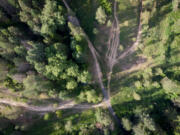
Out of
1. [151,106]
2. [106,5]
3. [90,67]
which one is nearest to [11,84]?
[90,67]

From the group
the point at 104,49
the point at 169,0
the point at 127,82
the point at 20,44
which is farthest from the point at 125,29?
the point at 20,44

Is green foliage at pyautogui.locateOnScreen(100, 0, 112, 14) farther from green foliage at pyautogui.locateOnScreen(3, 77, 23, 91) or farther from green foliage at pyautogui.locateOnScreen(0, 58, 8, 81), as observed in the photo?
green foliage at pyautogui.locateOnScreen(3, 77, 23, 91)

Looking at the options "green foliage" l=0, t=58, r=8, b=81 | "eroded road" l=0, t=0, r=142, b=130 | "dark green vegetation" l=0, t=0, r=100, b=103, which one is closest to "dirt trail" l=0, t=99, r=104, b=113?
"eroded road" l=0, t=0, r=142, b=130

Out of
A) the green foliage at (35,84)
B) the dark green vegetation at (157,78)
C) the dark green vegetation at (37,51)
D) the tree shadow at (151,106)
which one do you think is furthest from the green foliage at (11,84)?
the tree shadow at (151,106)

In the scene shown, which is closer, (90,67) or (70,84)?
(70,84)

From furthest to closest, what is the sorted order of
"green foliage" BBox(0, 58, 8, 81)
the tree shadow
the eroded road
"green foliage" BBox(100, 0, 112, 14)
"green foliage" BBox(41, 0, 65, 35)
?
the eroded road → the tree shadow → "green foliage" BBox(100, 0, 112, 14) → "green foliage" BBox(41, 0, 65, 35) → "green foliage" BBox(0, 58, 8, 81)

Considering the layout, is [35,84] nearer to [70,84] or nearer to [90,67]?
[70,84]

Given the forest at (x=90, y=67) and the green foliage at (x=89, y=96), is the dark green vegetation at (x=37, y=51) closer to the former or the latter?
the forest at (x=90, y=67)

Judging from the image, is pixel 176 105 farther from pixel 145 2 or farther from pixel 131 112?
pixel 145 2
